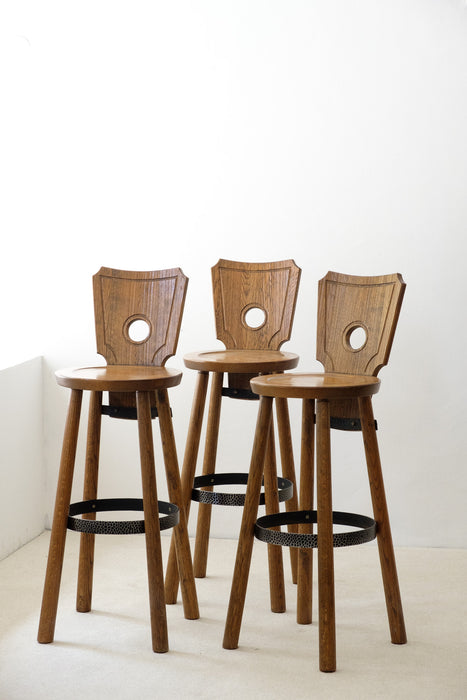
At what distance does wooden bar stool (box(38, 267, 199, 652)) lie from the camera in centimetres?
270

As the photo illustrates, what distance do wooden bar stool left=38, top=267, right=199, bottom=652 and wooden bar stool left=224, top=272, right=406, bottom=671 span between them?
0.91ft

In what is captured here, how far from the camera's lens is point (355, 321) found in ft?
9.77

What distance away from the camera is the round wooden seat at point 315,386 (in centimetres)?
253

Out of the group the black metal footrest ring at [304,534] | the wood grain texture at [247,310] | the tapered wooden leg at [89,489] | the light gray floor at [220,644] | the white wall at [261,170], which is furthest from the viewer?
the white wall at [261,170]

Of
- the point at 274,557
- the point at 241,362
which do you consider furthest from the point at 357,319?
the point at 274,557

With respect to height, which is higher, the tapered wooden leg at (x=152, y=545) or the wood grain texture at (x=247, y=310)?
the wood grain texture at (x=247, y=310)

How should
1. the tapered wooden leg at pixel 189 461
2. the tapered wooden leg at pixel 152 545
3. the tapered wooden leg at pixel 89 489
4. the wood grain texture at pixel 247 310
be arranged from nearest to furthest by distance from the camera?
the tapered wooden leg at pixel 152 545 < the tapered wooden leg at pixel 89 489 < the tapered wooden leg at pixel 189 461 < the wood grain texture at pixel 247 310

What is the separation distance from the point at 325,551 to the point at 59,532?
83cm

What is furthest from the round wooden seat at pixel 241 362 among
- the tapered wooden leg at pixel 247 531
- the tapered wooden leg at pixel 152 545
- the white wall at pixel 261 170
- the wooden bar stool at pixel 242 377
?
the white wall at pixel 261 170

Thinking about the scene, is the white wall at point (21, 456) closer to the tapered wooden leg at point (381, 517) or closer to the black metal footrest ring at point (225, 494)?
the black metal footrest ring at point (225, 494)

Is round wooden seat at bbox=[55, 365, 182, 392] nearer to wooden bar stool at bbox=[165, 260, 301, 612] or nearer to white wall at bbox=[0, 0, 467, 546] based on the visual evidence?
wooden bar stool at bbox=[165, 260, 301, 612]

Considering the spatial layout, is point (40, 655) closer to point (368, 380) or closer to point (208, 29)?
point (368, 380)

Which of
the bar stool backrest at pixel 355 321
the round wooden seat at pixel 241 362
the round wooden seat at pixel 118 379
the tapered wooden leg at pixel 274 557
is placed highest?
the bar stool backrest at pixel 355 321

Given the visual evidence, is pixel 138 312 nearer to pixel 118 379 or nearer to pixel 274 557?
pixel 118 379
